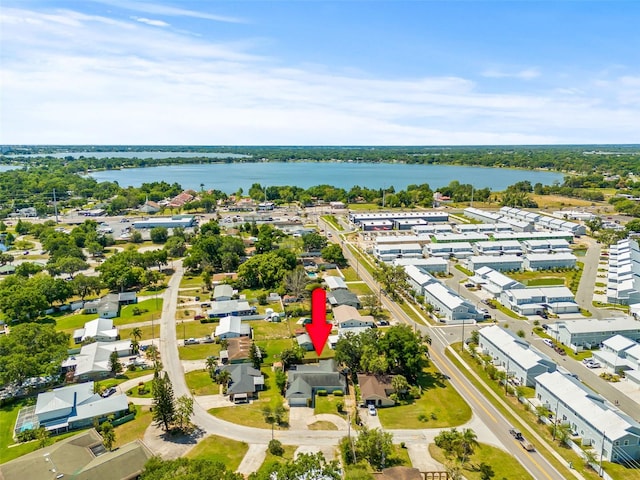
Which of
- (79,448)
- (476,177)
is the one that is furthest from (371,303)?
(476,177)

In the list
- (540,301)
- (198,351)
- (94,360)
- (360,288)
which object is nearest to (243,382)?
(198,351)

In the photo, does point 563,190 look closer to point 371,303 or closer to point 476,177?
point 476,177

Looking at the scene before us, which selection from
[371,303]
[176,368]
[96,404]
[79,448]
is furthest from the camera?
[371,303]

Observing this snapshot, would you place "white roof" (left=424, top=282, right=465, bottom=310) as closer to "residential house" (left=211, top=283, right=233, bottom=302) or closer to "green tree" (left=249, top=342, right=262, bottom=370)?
"green tree" (left=249, top=342, right=262, bottom=370)

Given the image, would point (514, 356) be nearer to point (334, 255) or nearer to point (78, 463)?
point (78, 463)

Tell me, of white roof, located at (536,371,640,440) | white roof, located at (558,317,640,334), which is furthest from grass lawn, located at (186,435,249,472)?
white roof, located at (558,317,640,334)
